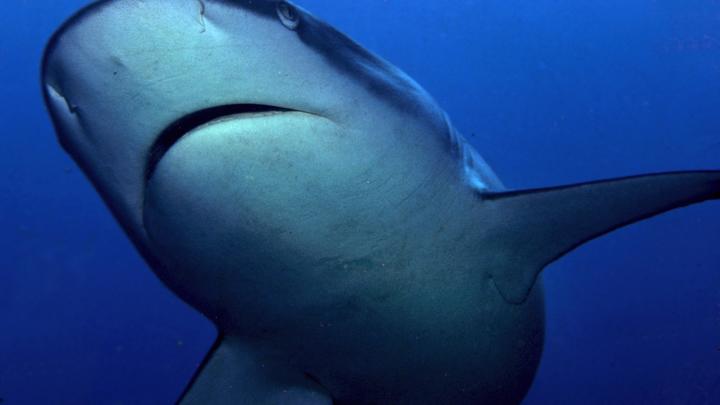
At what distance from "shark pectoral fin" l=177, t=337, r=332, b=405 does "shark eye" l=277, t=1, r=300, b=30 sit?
61.6 inches

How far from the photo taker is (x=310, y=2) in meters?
20.1

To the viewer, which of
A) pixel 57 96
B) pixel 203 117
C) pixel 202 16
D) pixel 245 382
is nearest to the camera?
pixel 202 16

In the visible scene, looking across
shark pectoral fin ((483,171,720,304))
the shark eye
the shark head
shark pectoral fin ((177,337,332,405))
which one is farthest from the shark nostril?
shark pectoral fin ((483,171,720,304))

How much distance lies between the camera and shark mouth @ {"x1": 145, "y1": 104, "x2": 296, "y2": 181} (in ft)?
4.58

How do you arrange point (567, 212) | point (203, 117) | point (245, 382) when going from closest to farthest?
point (203, 117)
point (567, 212)
point (245, 382)

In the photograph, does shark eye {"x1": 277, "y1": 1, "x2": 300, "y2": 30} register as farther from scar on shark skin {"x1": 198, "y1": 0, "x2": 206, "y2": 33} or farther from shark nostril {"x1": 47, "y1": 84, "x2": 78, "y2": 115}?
shark nostril {"x1": 47, "y1": 84, "x2": 78, "y2": 115}

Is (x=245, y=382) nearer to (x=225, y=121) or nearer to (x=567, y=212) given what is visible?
(x=225, y=121)

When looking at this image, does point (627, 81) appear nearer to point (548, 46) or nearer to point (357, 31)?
point (548, 46)

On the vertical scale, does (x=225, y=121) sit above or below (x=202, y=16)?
below

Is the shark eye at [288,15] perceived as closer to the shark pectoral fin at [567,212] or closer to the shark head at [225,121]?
the shark head at [225,121]

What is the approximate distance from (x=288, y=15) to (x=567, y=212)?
1.36 metres

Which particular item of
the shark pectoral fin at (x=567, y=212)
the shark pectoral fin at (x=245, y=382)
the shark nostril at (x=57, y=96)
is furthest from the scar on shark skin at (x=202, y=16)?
the shark pectoral fin at (x=245, y=382)

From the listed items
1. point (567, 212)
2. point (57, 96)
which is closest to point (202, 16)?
point (57, 96)

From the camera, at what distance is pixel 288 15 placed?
1.48 metres
